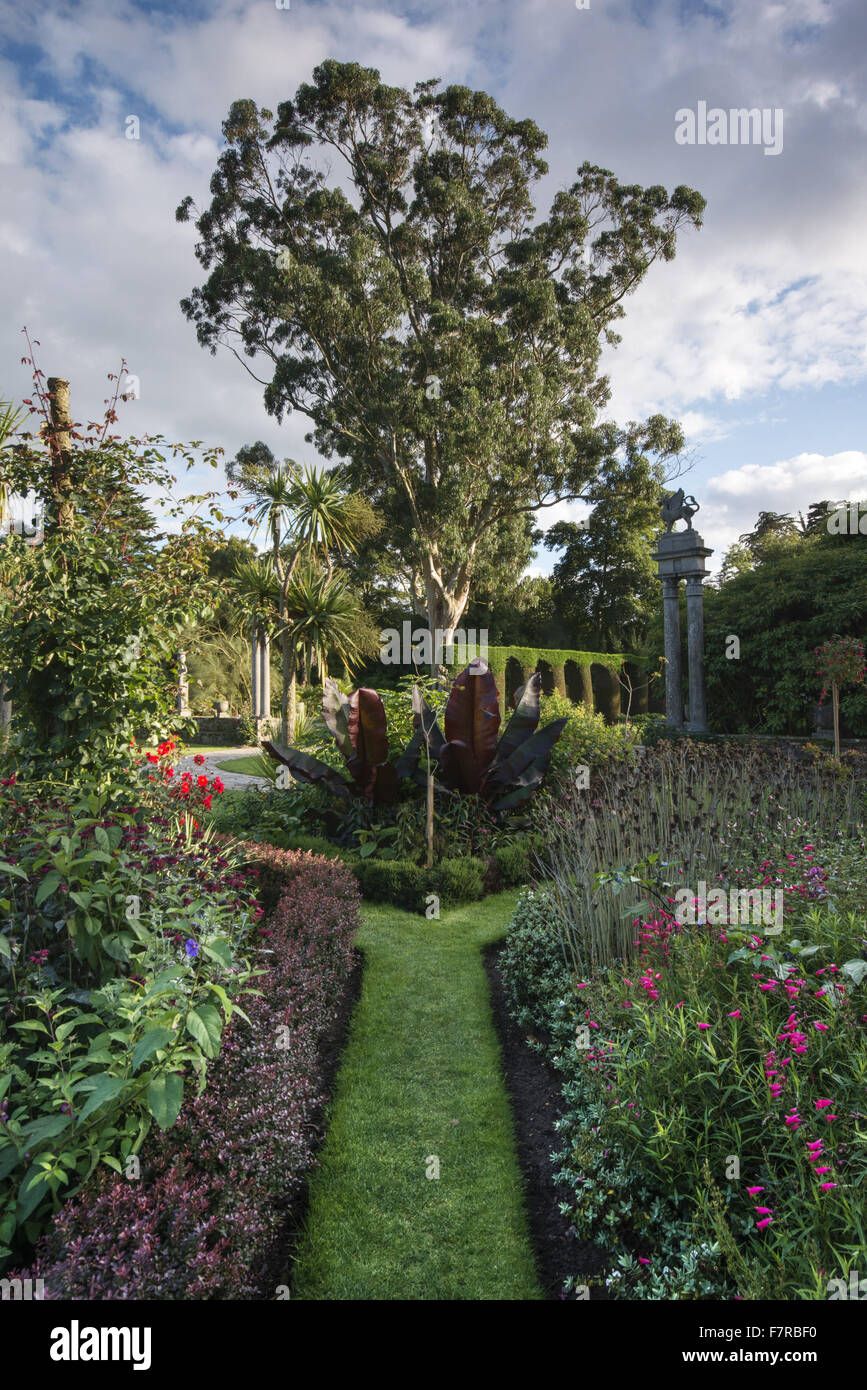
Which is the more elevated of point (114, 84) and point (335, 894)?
point (114, 84)

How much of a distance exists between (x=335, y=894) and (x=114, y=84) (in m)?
8.18

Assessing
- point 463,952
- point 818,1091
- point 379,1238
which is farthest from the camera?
point 463,952

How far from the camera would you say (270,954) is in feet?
12.1

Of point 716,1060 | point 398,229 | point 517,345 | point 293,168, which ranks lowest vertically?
point 716,1060

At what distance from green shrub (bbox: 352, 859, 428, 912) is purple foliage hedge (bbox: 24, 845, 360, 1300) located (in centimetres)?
233

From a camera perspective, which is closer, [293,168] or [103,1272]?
[103,1272]

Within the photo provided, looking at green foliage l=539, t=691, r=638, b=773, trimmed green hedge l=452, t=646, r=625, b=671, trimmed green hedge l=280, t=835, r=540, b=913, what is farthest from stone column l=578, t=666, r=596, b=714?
trimmed green hedge l=280, t=835, r=540, b=913

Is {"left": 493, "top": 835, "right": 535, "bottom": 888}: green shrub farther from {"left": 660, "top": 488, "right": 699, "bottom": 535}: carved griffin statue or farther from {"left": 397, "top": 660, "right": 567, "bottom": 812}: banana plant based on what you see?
{"left": 660, "top": 488, "right": 699, "bottom": 535}: carved griffin statue

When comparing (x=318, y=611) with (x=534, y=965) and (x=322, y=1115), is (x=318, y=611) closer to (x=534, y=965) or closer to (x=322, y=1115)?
(x=534, y=965)

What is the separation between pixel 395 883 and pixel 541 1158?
10.6ft

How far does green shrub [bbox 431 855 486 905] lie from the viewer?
5945mm

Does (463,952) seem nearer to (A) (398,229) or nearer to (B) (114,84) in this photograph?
(B) (114,84)

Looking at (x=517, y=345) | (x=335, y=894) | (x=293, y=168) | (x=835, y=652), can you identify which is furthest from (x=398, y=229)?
(x=335, y=894)

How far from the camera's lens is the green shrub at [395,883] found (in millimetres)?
5938
